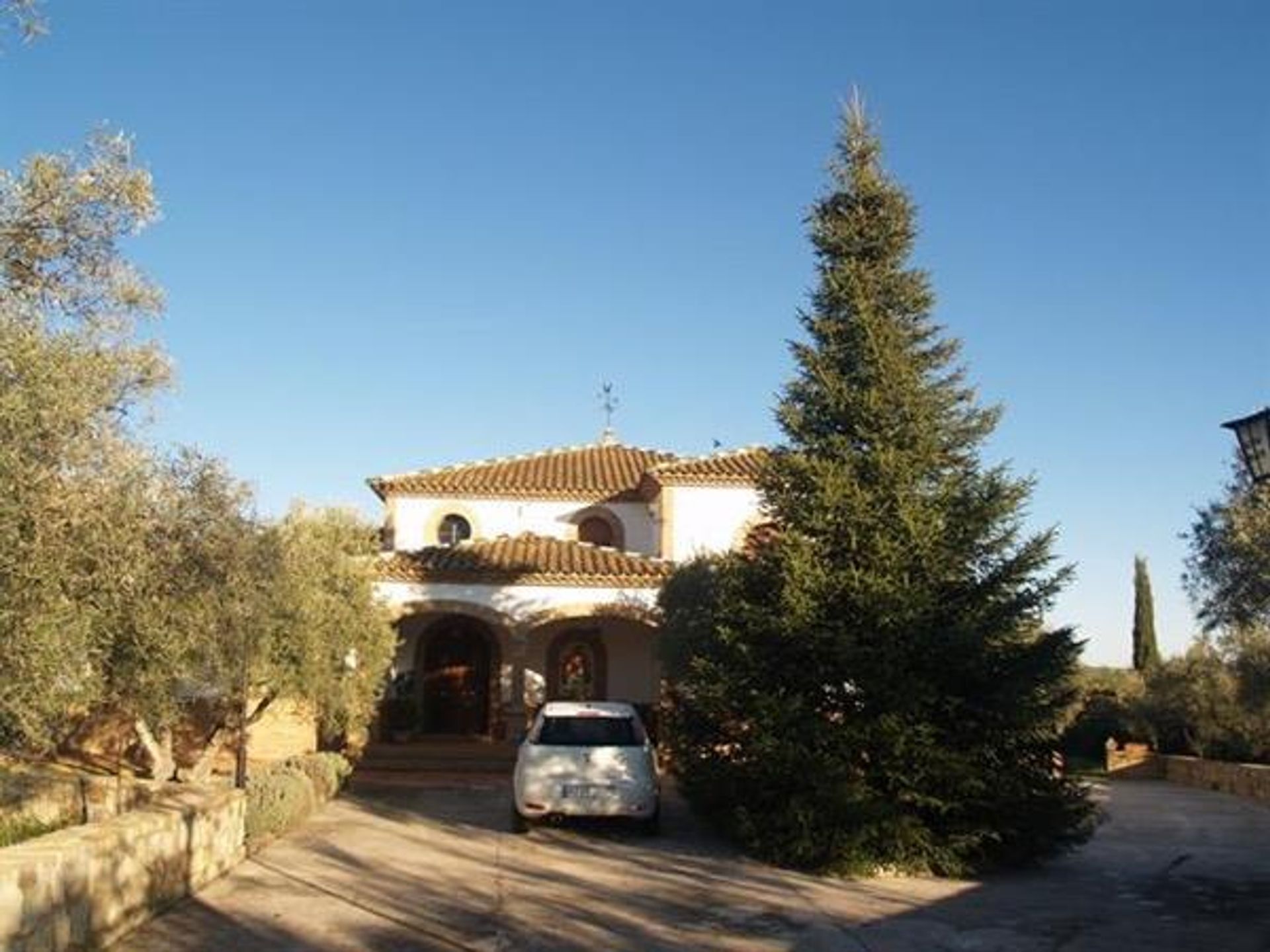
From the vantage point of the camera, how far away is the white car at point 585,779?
1522 cm

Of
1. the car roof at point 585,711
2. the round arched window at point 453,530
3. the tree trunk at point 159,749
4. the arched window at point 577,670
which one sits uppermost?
the round arched window at point 453,530

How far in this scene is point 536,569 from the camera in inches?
1042

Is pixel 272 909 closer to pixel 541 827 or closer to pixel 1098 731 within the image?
pixel 541 827

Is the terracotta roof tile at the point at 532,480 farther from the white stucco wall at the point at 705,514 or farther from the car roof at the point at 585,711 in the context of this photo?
the car roof at the point at 585,711

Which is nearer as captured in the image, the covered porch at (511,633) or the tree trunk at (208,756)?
the tree trunk at (208,756)

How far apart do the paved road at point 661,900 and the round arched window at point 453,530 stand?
15.3 metres

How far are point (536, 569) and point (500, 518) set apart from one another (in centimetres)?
523

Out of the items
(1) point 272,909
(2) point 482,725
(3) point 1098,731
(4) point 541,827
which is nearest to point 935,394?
(4) point 541,827

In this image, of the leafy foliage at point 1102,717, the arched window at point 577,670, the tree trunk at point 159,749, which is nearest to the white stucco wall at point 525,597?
the arched window at point 577,670

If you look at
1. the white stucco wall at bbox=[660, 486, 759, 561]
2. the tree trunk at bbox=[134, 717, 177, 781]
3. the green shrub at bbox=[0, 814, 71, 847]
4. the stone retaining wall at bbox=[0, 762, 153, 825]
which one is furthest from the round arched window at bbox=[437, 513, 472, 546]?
the green shrub at bbox=[0, 814, 71, 847]

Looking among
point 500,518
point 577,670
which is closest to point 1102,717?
point 577,670

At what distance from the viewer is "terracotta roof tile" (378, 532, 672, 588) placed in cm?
2628

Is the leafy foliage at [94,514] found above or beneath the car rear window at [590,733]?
above

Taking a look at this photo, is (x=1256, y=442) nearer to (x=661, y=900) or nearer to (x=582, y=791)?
(x=661, y=900)
